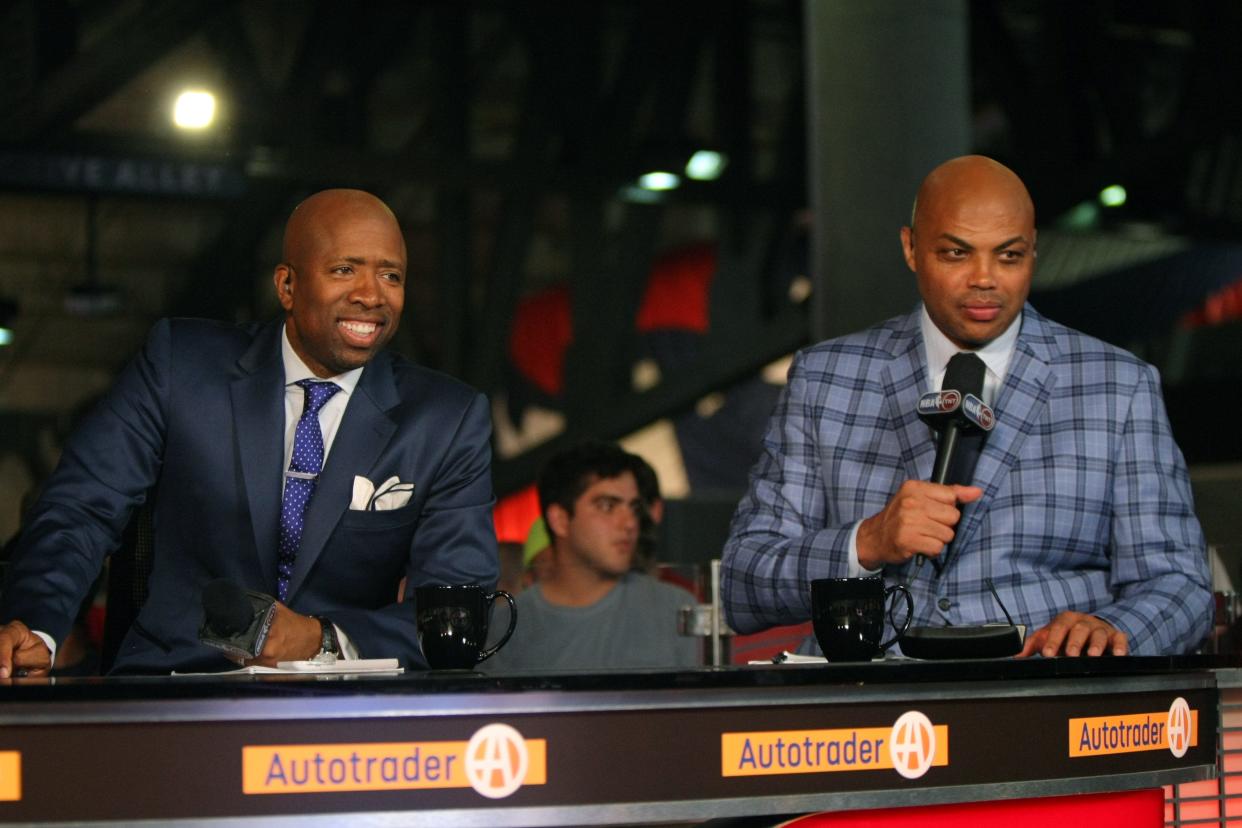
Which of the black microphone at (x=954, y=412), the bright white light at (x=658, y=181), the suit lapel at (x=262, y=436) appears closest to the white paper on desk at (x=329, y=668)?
the suit lapel at (x=262, y=436)

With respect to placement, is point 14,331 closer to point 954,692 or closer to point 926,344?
point 926,344

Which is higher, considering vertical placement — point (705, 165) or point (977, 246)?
point (705, 165)

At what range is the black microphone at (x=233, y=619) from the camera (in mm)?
1917

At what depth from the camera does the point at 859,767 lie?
5.75ft

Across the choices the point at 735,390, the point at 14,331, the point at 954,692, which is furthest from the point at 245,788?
the point at 735,390

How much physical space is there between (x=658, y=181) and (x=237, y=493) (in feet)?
31.9

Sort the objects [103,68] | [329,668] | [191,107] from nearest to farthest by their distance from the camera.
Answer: [329,668]
[103,68]
[191,107]

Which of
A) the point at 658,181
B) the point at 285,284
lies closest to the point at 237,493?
the point at 285,284

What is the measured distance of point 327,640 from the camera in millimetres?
2264

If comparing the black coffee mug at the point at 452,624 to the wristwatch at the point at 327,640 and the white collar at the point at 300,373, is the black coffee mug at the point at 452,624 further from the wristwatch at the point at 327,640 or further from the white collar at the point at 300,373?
the white collar at the point at 300,373

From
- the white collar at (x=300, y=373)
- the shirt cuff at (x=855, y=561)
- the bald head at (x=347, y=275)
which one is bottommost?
the shirt cuff at (x=855, y=561)

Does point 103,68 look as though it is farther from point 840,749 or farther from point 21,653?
point 840,749

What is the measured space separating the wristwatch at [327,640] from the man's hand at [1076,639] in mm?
930

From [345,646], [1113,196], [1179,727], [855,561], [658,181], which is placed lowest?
[1179,727]
